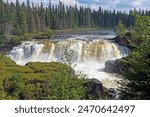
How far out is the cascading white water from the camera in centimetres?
4352

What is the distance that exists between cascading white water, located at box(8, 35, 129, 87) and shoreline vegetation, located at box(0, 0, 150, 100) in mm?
2477

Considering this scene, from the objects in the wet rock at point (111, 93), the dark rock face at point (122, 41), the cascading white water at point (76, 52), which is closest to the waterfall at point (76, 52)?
the cascading white water at point (76, 52)

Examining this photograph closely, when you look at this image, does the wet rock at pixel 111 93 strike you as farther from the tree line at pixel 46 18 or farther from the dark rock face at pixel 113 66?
the tree line at pixel 46 18

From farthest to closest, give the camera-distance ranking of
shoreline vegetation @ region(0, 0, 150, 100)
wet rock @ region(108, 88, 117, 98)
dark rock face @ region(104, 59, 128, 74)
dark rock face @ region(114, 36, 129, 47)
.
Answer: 1. dark rock face @ region(114, 36, 129, 47)
2. dark rock face @ region(104, 59, 128, 74)
3. wet rock @ region(108, 88, 117, 98)
4. shoreline vegetation @ region(0, 0, 150, 100)

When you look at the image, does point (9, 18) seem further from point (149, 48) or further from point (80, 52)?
point (149, 48)

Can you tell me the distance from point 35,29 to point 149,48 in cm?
7431

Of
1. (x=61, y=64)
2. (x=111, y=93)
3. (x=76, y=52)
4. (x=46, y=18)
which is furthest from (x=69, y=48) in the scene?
(x=46, y=18)

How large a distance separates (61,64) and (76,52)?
30.9 meters

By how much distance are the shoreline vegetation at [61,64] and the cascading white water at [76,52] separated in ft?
8.13

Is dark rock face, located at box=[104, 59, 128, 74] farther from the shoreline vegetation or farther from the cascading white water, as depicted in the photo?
the cascading white water

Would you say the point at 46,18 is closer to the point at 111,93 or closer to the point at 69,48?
the point at 69,48

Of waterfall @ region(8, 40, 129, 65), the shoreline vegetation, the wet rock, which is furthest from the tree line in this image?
the wet rock

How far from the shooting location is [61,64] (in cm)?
1366

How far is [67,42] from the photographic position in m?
47.5
